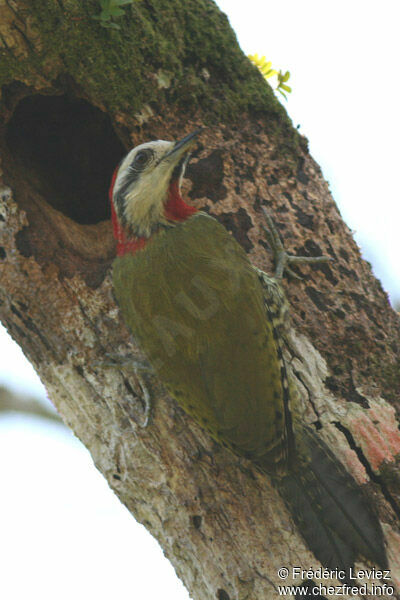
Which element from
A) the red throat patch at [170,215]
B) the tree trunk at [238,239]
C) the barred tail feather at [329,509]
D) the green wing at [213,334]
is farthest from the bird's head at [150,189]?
the barred tail feather at [329,509]

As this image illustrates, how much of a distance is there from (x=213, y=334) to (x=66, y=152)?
6.66 feet

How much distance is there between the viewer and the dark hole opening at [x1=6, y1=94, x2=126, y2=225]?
3609 mm

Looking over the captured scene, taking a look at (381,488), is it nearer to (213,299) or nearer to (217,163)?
(213,299)

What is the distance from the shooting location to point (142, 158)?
338 cm

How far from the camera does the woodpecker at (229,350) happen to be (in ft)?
8.46

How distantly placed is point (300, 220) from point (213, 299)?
705 mm

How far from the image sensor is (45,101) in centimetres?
360

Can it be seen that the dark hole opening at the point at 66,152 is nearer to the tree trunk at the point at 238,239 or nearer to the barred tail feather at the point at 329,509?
the tree trunk at the point at 238,239

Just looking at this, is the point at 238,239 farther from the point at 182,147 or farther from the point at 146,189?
the point at 146,189

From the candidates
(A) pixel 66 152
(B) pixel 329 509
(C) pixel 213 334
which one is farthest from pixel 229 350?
(A) pixel 66 152

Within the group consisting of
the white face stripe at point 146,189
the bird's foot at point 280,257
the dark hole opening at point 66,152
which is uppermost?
the dark hole opening at point 66,152

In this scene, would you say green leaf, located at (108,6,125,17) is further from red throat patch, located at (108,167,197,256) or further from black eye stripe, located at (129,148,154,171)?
red throat patch, located at (108,167,197,256)

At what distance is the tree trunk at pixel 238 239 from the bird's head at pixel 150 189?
10cm

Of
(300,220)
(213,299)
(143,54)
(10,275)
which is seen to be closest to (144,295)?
(213,299)
